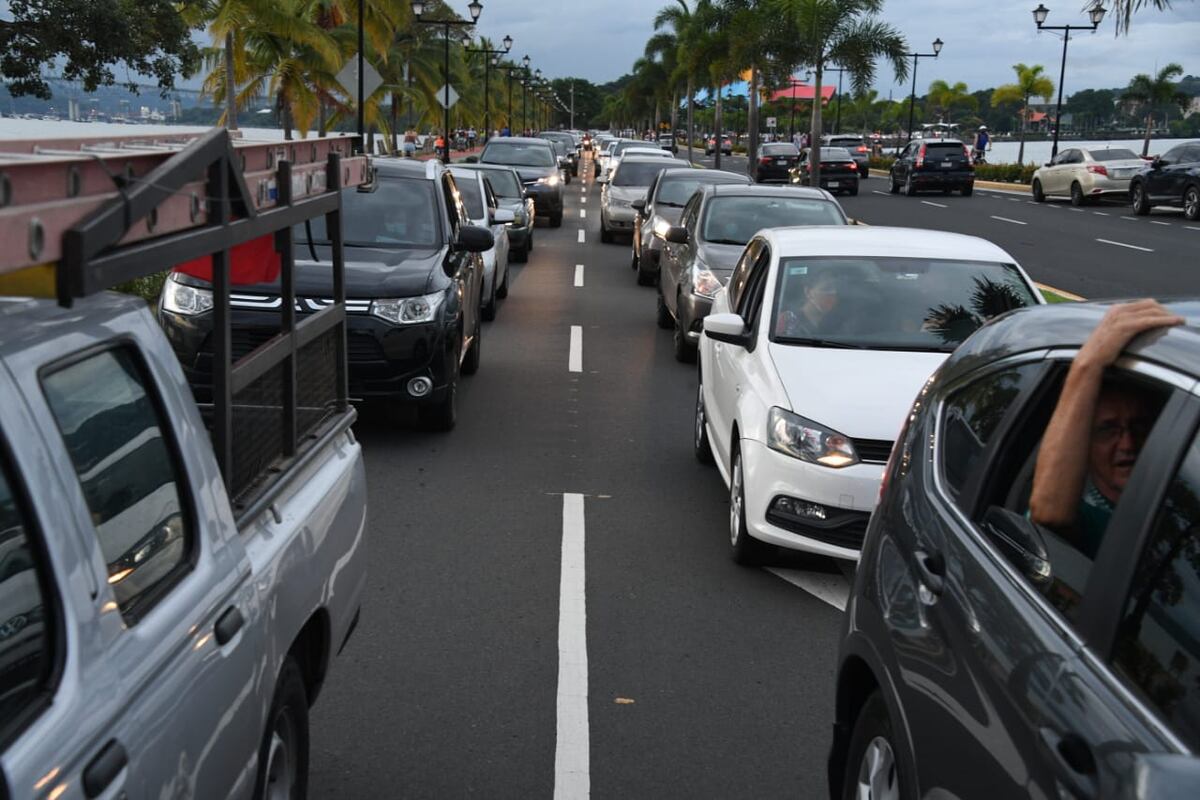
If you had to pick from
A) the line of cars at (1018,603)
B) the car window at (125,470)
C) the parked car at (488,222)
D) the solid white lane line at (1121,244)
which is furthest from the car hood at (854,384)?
the solid white lane line at (1121,244)

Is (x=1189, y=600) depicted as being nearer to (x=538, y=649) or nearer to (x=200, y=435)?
(x=200, y=435)

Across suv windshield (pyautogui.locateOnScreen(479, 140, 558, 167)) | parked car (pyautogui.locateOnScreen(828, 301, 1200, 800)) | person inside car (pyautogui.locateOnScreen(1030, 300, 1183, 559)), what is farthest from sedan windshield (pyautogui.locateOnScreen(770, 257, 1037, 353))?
suv windshield (pyautogui.locateOnScreen(479, 140, 558, 167))

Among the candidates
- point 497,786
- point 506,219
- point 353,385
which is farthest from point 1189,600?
point 506,219

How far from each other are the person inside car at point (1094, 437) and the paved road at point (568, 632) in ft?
6.78

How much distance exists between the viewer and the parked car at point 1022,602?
2.31 m

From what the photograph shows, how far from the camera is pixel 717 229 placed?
14.0m

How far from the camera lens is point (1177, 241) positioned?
27.4m

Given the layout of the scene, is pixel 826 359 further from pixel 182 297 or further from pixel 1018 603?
pixel 1018 603

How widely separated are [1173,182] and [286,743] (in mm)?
34168

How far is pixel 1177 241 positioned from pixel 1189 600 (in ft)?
89.9

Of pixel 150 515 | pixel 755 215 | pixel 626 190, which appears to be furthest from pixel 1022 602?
pixel 626 190

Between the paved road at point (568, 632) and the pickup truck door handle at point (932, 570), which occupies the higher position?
the pickup truck door handle at point (932, 570)

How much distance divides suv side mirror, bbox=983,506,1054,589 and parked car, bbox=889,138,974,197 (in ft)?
138

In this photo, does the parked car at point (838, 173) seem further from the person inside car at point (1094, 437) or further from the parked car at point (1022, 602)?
the person inside car at point (1094, 437)
